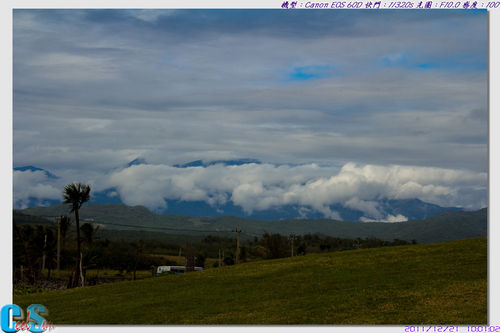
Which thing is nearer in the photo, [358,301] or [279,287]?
[358,301]

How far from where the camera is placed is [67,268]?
6019 inches

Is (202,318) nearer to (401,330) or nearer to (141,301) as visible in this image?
(141,301)

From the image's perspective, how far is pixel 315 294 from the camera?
113 ft

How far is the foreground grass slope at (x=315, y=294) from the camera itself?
2953 cm

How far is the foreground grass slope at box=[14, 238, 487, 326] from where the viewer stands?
2953 cm

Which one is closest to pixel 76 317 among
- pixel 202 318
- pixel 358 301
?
pixel 202 318
